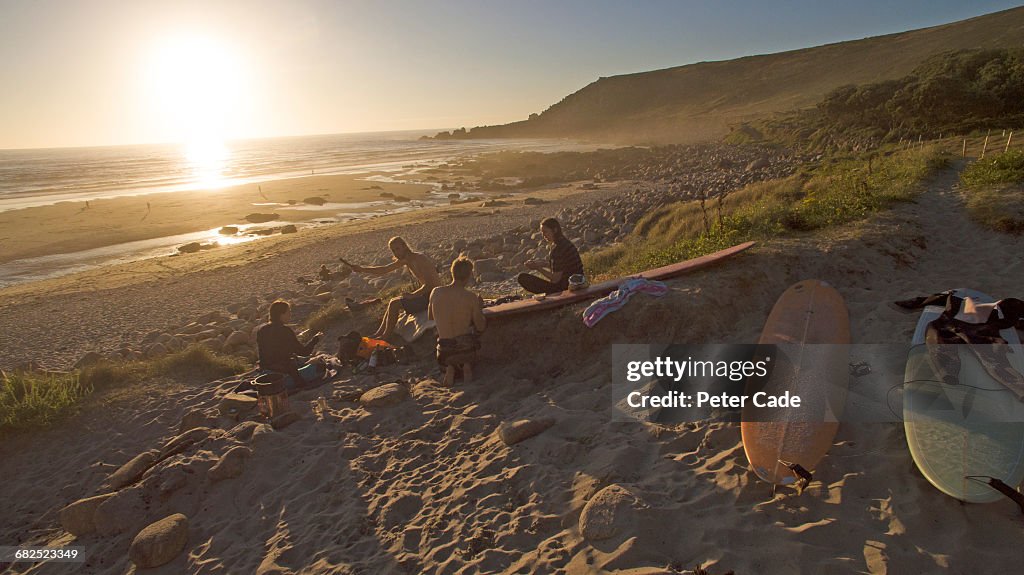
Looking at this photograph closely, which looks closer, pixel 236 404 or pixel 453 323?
pixel 453 323

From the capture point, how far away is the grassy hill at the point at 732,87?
7281 cm

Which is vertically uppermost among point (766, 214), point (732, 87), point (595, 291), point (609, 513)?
point (732, 87)

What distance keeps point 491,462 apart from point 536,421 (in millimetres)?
654

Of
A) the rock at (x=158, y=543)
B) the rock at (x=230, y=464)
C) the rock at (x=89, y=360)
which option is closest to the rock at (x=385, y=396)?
the rock at (x=230, y=464)

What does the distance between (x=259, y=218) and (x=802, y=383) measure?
27.0m

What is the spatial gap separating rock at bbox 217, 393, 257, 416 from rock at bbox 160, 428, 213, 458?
48 centimetres

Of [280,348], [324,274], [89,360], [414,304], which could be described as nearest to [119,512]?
[280,348]

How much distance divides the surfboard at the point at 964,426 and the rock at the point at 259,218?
89.3 feet

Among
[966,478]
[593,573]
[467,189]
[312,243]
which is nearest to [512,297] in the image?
[593,573]

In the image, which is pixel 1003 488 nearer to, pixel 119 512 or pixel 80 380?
pixel 119 512

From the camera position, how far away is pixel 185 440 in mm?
6246

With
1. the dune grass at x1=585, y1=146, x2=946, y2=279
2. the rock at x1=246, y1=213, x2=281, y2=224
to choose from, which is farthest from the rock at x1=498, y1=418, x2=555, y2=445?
the rock at x1=246, y1=213, x2=281, y2=224

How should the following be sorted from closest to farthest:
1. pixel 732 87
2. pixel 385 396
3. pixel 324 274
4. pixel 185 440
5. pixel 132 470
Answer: pixel 132 470, pixel 185 440, pixel 385 396, pixel 324 274, pixel 732 87

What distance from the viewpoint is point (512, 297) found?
28.8 feet
